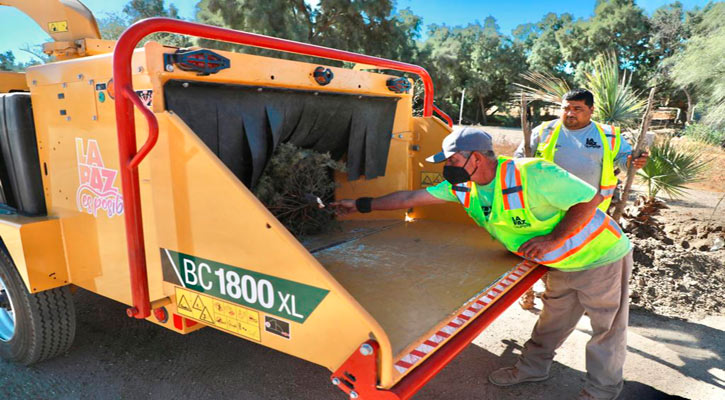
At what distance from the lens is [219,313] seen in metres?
2.07

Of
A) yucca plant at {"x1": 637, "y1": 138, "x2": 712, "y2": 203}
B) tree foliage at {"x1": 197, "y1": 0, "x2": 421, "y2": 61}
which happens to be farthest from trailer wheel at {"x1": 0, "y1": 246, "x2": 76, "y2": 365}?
tree foliage at {"x1": 197, "y1": 0, "x2": 421, "y2": 61}

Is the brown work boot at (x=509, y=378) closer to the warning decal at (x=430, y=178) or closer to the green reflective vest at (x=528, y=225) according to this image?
the green reflective vest at (x=528, y=225)

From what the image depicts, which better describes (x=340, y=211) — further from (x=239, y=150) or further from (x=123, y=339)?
(x=123, y=339)

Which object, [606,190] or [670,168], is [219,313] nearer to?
[606,190]

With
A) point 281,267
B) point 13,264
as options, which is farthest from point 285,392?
point 13,264

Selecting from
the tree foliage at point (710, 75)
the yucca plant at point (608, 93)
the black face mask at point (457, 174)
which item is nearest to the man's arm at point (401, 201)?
the black face mask at point (457, 174)

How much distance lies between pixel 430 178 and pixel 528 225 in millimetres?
1677

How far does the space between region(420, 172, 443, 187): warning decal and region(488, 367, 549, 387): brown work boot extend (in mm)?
1659

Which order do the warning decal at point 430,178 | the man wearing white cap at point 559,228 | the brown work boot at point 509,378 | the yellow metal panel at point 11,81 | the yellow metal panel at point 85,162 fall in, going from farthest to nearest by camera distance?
the warning decal at point 430,178
the yellow metal panel at point 11,81
the brown work boot at point 509,378
the man wearing white cap at point 559,228
the yellow metal panel at point 85,162

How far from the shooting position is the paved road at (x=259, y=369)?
3.01 m

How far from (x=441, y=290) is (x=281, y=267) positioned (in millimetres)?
1023

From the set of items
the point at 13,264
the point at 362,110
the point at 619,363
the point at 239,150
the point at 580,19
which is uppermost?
the point at 580,19

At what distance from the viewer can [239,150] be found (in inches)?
115

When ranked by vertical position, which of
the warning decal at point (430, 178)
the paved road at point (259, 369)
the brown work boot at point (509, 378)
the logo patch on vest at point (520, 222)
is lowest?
the paved road at point (259, 369)
